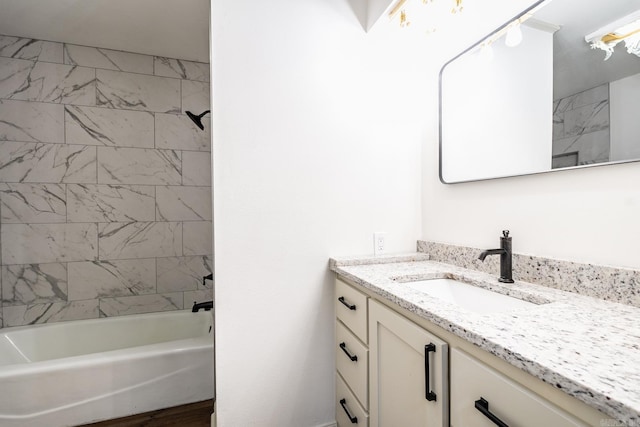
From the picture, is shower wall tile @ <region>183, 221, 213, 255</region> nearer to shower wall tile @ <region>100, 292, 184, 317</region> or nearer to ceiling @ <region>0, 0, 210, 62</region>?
shower wall tile @ <region>100, 292, 184, 317</region>

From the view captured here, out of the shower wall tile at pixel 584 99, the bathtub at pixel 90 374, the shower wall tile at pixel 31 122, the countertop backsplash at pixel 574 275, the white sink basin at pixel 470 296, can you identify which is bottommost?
the bathtub at pixel 90 374

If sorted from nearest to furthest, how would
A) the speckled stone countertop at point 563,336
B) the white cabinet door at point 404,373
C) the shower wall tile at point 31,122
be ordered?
the speckled stone countertop at point 563,336, the white cabinet door at point 404,373, the shower wall tile at point 31,122

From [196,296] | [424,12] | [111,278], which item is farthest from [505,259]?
[111,278]

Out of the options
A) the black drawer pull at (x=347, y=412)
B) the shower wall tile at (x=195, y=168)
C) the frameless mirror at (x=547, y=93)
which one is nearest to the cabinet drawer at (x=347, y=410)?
the black drawer pull at (x=347, y=412)

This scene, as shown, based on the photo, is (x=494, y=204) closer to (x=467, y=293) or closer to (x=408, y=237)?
(x=467, y=293)

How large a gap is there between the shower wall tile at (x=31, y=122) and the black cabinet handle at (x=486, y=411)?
9.64 feet

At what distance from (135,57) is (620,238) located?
313cm

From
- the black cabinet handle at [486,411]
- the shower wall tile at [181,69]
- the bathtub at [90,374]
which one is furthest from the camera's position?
the shower wall tile at [181,69]

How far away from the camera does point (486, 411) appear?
2.06ft

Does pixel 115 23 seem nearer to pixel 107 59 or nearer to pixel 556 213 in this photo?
pixel 107 59

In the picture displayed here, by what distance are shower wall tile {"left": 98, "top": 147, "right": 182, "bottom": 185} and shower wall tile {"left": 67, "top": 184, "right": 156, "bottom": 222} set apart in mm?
65

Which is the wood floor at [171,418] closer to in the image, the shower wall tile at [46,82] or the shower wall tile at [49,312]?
the shower wall tile at [49,312]

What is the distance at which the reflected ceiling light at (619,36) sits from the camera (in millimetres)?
839

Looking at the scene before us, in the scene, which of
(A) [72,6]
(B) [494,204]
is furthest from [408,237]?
(A) [72,6]
